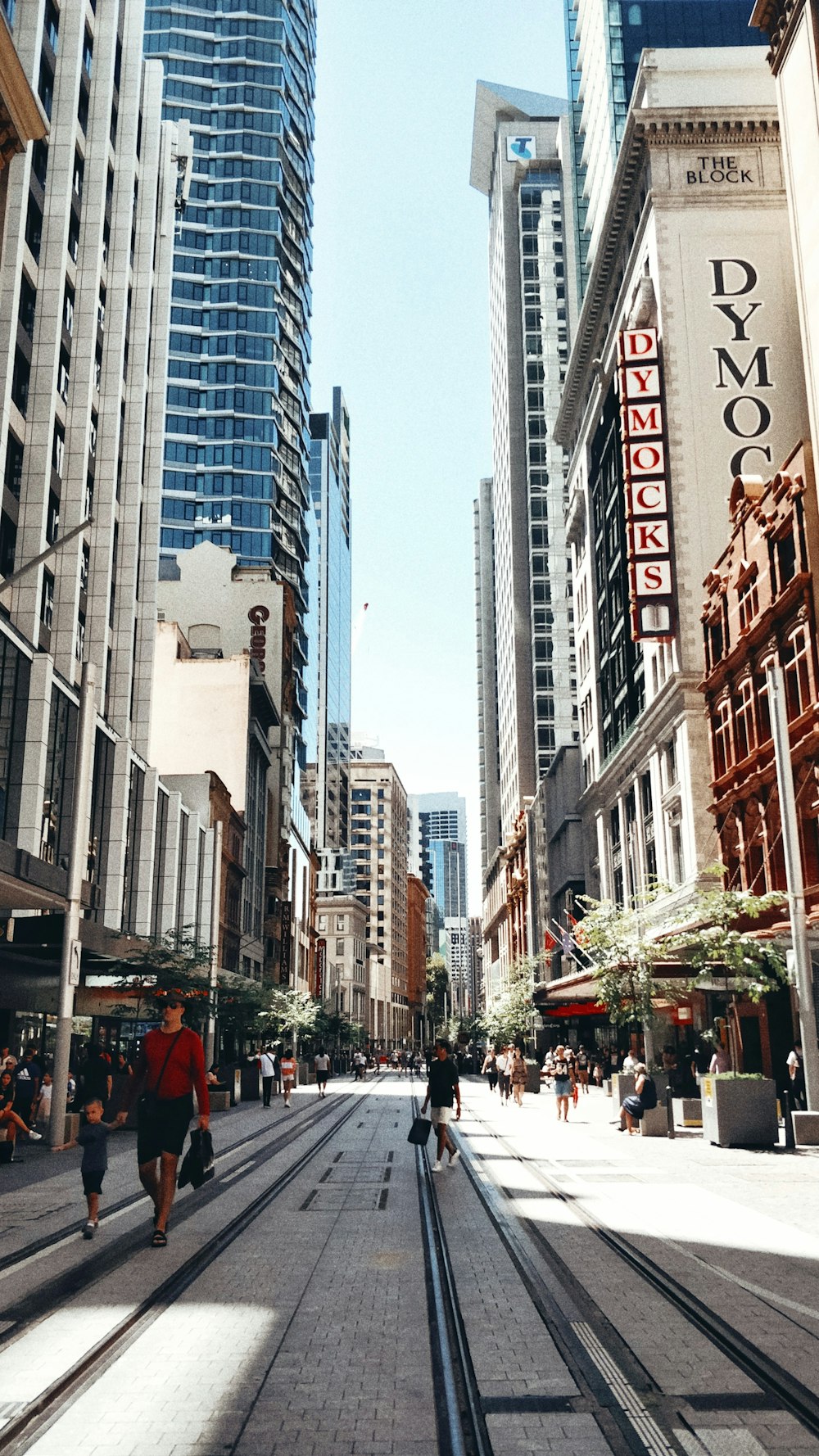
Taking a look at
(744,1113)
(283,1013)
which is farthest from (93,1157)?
(283,1013)

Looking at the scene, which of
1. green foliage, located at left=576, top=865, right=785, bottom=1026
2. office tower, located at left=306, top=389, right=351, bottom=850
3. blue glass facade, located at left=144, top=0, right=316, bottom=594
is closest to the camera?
green foliage, located at left=576, top=865, right=785, bottom=1026

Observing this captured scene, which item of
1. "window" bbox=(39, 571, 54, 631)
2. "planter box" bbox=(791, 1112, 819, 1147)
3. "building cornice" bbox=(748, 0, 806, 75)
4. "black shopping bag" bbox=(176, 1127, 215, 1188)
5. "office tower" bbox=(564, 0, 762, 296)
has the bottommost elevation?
"planter box" bbox=(791, 1112, 819, 1147)

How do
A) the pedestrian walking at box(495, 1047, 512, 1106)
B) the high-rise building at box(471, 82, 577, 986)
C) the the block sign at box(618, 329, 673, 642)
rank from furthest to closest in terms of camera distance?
the high-rise building at box(471, 82, 577, 986) < the the block sign at box(618, 329, 673, 642) < the pedestrian walking at box(495, 1047, 512, 1106)

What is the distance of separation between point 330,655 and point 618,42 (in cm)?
9884

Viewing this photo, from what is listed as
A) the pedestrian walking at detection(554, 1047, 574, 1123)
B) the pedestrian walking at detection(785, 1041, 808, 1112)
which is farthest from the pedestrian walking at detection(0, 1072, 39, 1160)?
the pedestrian walking at detection(785, 1041, 808, 1112)

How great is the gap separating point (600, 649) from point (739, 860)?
29536 mm

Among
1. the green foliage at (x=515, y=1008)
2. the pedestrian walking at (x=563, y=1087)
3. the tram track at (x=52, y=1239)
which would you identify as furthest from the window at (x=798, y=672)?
the green foliage at (x=515, y=1008)

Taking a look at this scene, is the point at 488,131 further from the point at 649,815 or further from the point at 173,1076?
the point at 173,1076

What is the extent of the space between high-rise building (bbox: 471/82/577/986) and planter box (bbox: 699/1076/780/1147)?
9240 centimetres

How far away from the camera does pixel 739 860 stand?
4322cm

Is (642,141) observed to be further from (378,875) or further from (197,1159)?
(378,875)

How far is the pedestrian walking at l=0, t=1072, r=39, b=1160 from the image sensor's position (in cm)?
2055

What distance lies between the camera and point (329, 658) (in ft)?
584

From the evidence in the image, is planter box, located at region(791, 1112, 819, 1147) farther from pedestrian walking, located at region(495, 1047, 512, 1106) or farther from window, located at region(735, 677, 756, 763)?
window, located at region(735, 677, 756, 763)
